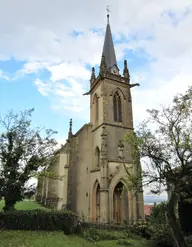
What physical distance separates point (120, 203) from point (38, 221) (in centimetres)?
1082

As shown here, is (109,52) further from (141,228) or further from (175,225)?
(175,225)

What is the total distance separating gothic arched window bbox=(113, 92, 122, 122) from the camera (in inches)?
1078

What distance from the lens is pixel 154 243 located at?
1470 centimetres

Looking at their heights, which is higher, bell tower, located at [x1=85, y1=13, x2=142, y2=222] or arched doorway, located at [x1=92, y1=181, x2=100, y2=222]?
bell tower, located at [x1=85, y1=13, x2=142, y2=222]

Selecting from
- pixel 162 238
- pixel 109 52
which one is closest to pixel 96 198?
pixel 162 238

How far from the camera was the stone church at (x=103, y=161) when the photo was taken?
22250 mm

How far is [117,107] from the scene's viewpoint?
28.0 metres

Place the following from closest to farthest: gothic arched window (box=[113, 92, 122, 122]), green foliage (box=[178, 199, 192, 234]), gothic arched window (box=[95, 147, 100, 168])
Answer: green foliage (box=[178, 199, 192, 234]) < gothic arched window (box=[95, 147, 100, 168]) < gothic arched window (box=[113, 92, 122, 122])

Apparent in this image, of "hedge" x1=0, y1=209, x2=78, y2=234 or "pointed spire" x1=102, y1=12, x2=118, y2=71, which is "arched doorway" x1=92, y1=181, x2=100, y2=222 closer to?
"hedge" x1=0, y1=209, x2=78, y2=234

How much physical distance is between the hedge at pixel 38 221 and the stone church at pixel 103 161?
4720mm

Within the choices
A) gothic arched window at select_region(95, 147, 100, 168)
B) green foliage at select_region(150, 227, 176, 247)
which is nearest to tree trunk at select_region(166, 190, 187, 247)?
green foliage at select_region(150, 227, 176, 247)

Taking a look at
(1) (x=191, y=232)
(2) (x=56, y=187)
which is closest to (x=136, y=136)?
(1) (x=191, y=232)

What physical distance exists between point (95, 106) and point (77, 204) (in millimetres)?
12208

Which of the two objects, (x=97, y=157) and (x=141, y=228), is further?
(x=97, y=157)
